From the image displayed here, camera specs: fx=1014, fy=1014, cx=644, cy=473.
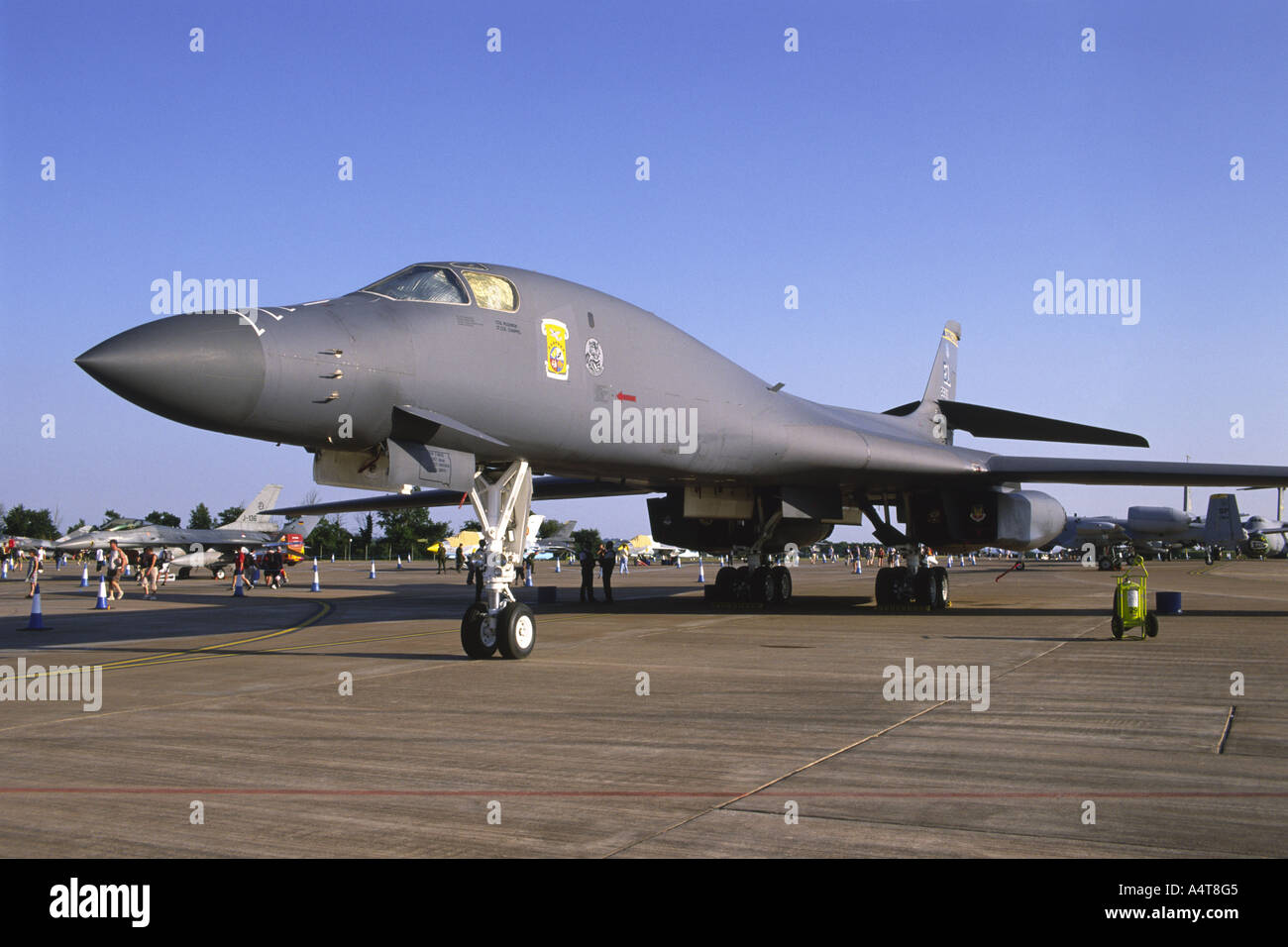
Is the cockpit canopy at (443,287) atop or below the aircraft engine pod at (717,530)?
atop

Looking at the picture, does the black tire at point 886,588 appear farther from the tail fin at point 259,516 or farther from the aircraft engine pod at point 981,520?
the tail fin at point 259,516

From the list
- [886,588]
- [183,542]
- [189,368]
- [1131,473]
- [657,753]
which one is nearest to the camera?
[657,753]

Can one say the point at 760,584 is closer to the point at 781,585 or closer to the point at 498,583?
the point at 781,585

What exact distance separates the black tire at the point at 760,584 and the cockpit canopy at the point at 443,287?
10.2 m

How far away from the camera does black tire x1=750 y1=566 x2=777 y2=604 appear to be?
1948cm

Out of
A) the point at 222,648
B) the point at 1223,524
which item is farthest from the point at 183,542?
the point at 1223,524

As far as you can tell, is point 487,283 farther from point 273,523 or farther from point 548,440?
point 273,523

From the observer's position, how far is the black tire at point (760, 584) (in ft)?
63.9

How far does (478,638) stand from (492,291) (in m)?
3.56

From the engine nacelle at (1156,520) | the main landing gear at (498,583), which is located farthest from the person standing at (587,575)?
the engine nacelle at (1156,520)

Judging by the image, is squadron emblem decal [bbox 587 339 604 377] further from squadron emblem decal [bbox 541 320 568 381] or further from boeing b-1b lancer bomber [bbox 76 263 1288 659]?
squadron emblem decal [bbox 541 320 568 381]

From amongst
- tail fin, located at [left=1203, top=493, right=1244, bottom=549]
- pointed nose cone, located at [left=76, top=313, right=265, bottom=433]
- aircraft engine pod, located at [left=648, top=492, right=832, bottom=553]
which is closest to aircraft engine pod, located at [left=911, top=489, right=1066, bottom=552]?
aircraft engine pod, located at [left=648, top=492, right=832, bottom=553]

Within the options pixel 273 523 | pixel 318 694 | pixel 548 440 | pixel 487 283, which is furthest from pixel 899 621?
pixel 273 523

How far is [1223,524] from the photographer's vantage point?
62.4 m
